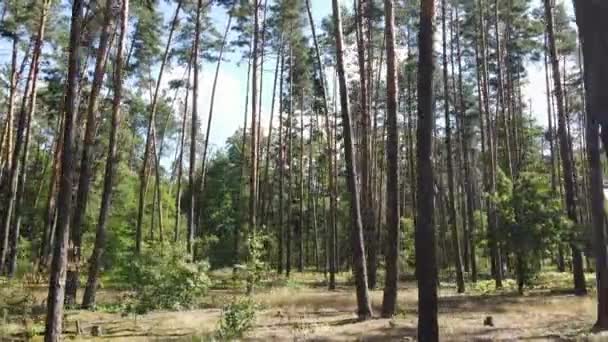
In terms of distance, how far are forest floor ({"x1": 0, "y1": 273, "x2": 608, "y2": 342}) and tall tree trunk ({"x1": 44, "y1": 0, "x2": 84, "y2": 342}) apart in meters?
1.67

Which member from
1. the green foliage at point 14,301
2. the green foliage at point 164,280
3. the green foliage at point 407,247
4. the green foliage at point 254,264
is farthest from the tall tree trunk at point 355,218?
the green foliage at point 407,247

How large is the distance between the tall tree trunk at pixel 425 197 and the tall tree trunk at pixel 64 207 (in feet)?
19.1

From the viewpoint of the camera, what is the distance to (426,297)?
27.2 feet

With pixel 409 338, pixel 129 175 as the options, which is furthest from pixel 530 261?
pixel 129 175

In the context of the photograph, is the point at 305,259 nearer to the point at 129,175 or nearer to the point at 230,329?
the point at 129,175

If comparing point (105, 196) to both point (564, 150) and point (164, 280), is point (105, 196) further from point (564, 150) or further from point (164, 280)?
point (564, 150)

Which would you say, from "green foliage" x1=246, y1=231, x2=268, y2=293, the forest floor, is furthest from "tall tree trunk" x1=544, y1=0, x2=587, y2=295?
"green foliage" x1=246, y1=231, x2=268, y2=293

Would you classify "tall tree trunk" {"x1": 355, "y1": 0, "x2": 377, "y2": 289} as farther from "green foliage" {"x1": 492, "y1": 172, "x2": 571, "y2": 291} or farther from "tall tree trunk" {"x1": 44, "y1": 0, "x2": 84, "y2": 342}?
"tall tree trunk" {"x1": 44, "y1": 0, "x2": 84, "y2": 342}

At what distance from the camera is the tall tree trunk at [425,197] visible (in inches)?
325

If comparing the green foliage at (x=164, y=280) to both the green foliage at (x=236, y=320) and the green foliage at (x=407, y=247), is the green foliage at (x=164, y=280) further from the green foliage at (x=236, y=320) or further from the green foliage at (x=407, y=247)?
the green foliage at (x=407, y=247)

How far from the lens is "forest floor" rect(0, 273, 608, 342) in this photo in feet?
35.0

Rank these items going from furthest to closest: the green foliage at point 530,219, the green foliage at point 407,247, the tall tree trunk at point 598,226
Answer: the green foliage at point 407,247 < the green foliage at point 530,219 < the tall tree trunk at point 598,226

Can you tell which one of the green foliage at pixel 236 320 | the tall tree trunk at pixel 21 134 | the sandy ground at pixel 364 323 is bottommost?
the sandy ground at pixel 364 323

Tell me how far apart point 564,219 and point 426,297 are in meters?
11.0
